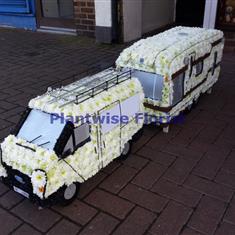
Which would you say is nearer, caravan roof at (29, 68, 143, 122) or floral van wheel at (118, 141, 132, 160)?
caravan roof at (29, 68, 143, 122)

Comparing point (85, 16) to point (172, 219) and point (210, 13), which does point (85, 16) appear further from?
point (172, 219)

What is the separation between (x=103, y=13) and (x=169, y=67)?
6013 millimetres

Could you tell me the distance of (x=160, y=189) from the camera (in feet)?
13.7

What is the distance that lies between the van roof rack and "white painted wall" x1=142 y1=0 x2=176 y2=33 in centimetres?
736

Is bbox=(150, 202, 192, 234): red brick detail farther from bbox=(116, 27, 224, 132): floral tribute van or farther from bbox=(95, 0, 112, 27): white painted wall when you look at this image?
bbox=(95, 0, 112, 27): white painted wall

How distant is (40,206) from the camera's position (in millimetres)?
3617

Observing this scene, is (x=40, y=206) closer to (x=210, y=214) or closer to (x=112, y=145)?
(x=112, y=145)

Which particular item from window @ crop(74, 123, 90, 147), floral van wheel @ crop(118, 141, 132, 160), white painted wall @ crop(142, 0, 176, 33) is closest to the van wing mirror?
window @ crop(74, 123, 90, 147)

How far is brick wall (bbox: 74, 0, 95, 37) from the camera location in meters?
10.5

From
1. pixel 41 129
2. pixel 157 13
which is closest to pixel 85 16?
pixel 157 13

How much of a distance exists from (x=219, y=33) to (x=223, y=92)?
4.20 ft

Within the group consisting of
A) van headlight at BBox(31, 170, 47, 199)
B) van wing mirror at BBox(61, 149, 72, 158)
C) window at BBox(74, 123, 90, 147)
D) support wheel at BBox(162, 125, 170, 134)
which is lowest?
support wheel at BBox(162, 125, 170, 134)

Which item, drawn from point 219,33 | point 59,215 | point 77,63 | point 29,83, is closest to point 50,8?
point 77,63

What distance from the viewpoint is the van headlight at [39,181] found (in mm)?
3432
